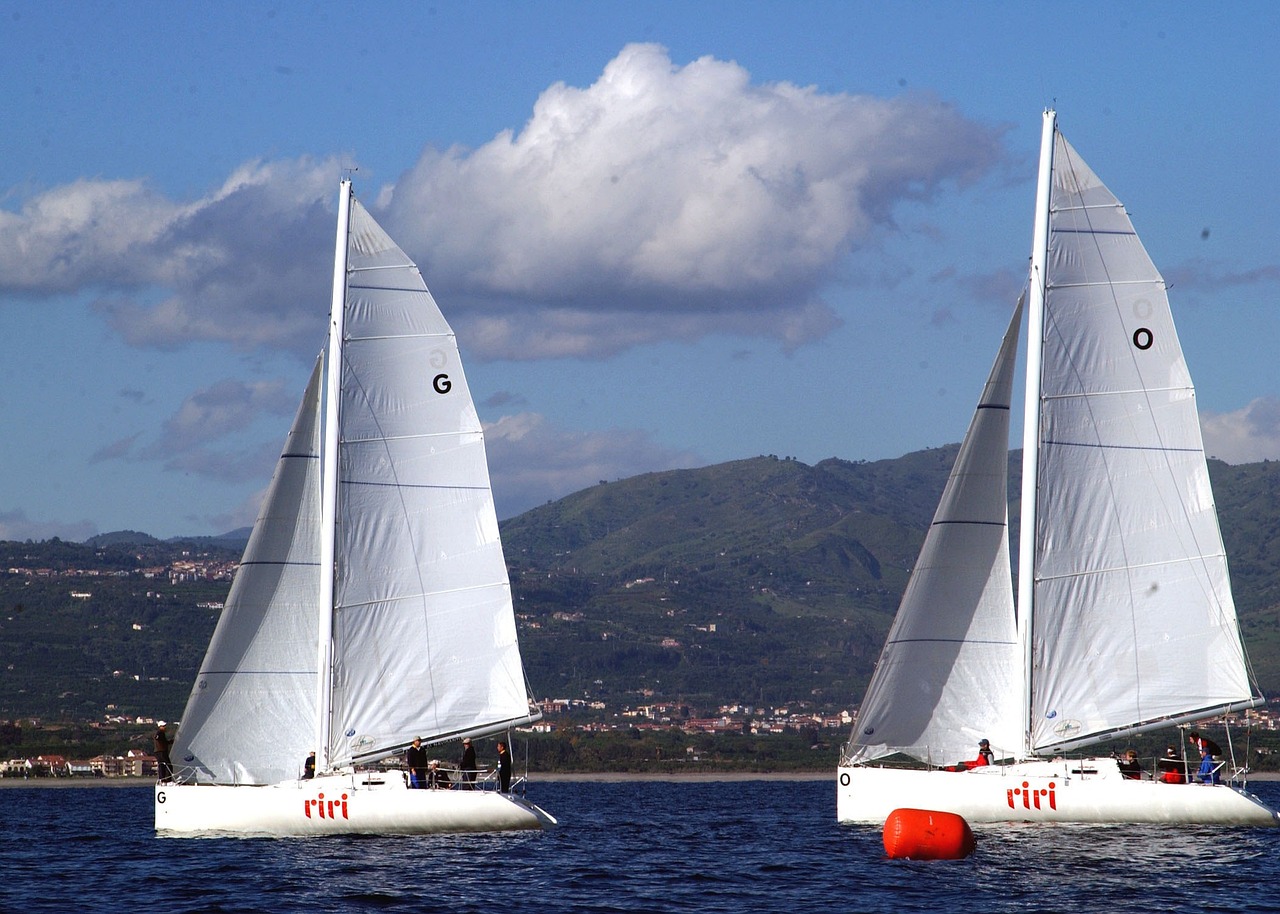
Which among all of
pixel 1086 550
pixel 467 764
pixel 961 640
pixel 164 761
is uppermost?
pixel 1086 550

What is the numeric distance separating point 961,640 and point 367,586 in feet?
48.5

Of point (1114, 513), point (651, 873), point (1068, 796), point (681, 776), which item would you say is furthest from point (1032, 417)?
point (681, 776)

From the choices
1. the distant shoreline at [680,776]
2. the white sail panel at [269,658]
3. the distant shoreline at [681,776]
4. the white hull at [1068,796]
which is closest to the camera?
the white hull at [1068,796]

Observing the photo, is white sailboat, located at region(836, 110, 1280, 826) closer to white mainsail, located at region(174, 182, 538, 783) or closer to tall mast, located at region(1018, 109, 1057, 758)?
tall mast, located at region(1018, 109, 1057, 758)

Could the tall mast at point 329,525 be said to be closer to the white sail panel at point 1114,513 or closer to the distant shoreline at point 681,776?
the white sail panel at point 1114,513

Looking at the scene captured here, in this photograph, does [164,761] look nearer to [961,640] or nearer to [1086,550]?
[961,640]

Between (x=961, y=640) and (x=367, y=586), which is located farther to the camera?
(x=961, y=640)

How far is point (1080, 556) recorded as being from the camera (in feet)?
144

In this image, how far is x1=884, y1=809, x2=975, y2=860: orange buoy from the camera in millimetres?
38812

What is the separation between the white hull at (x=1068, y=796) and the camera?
4138 centimetres

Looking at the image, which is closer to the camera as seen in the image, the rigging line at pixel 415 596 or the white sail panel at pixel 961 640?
the rigging line at pixel 415 596

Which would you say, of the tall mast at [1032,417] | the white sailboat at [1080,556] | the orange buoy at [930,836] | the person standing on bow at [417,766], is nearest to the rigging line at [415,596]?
the person standing on bow at [417,766]

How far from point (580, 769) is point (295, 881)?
10775 centimetres

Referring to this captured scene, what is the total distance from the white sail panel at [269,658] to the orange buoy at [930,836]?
1466cm
